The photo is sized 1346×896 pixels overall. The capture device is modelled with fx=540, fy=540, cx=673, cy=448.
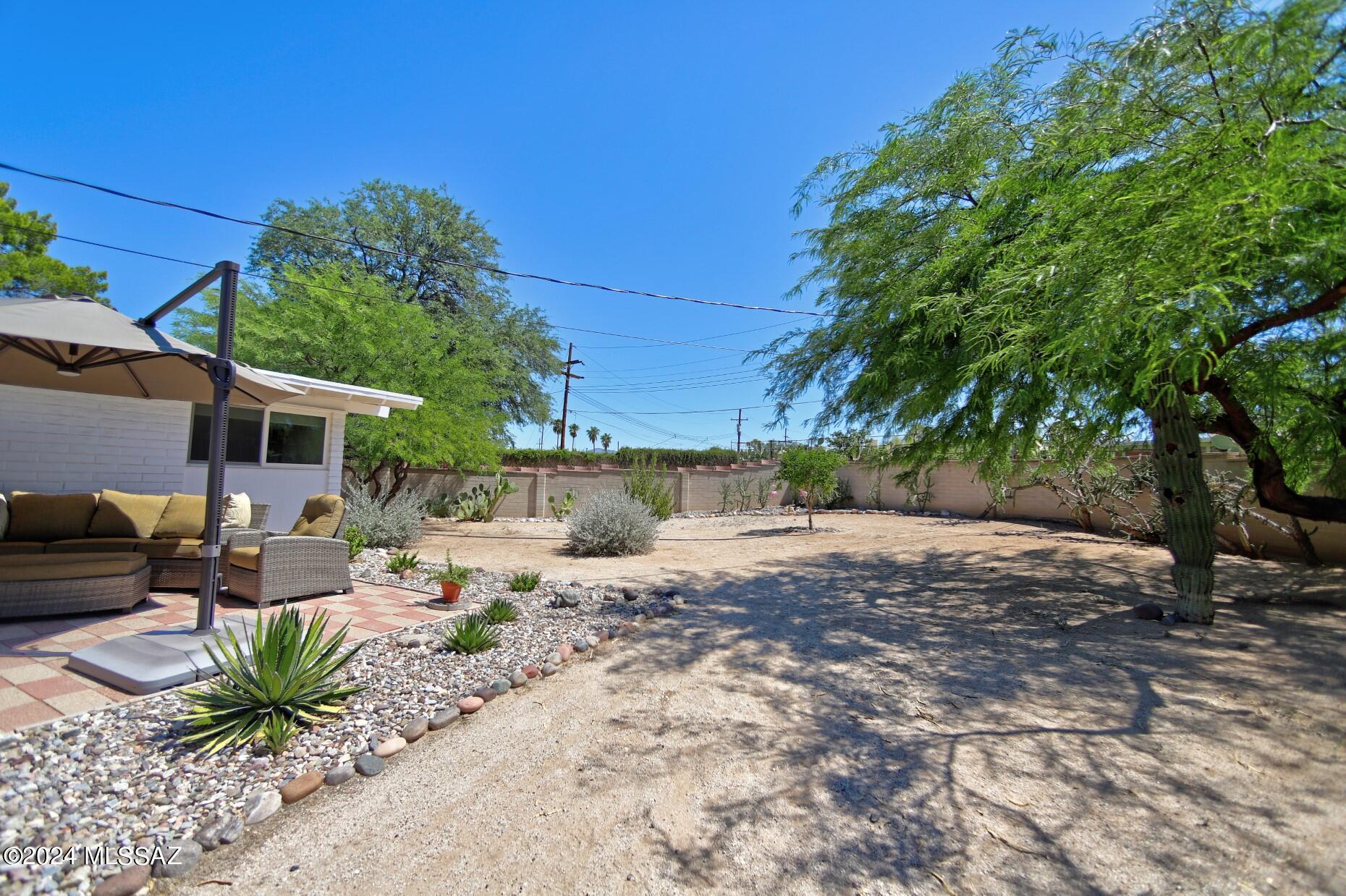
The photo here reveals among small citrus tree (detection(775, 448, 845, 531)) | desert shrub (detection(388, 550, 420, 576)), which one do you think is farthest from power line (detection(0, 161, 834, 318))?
small citrus tree (detection(775, 448, 845, 531))

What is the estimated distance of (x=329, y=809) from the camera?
94.0 inches

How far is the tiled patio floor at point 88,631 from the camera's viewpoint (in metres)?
2.95

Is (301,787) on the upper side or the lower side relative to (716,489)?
lower

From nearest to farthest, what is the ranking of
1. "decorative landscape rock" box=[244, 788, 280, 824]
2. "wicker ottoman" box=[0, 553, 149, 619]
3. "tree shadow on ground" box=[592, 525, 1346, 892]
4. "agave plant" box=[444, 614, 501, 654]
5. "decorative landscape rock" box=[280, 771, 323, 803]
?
"tree shadow on ground" box=[592, 525, 1346, 892] → "decorative landscape rock" box=[244, 788, 280, 824] → "decorative landscape rock" box=[280, 771, 323, 803] → "wicker ottoman" box=[0, 553, 149, 619] → "agave plant" box=[444, 614, 501, 654]

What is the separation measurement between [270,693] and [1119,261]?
5148 millimetres

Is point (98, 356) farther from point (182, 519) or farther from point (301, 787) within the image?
point (301, 787)

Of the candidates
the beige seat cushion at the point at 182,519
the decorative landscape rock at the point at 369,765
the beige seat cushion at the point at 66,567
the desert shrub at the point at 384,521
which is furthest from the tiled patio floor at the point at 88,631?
the desert shrub at the point at 384,521

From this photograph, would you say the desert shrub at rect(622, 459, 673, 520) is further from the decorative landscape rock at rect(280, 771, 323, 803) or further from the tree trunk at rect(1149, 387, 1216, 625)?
the decorative landscape rock at rect(280, 771, 323, 803)

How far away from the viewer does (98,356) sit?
4.95 meters

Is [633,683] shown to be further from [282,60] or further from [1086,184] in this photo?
[282,60]

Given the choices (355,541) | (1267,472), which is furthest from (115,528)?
(1267,472)

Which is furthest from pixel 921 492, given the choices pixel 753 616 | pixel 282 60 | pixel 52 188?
pixel 52 188

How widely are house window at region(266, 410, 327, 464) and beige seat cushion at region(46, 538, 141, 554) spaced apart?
11.4ft

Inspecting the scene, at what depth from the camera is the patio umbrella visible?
3340 millimetres
